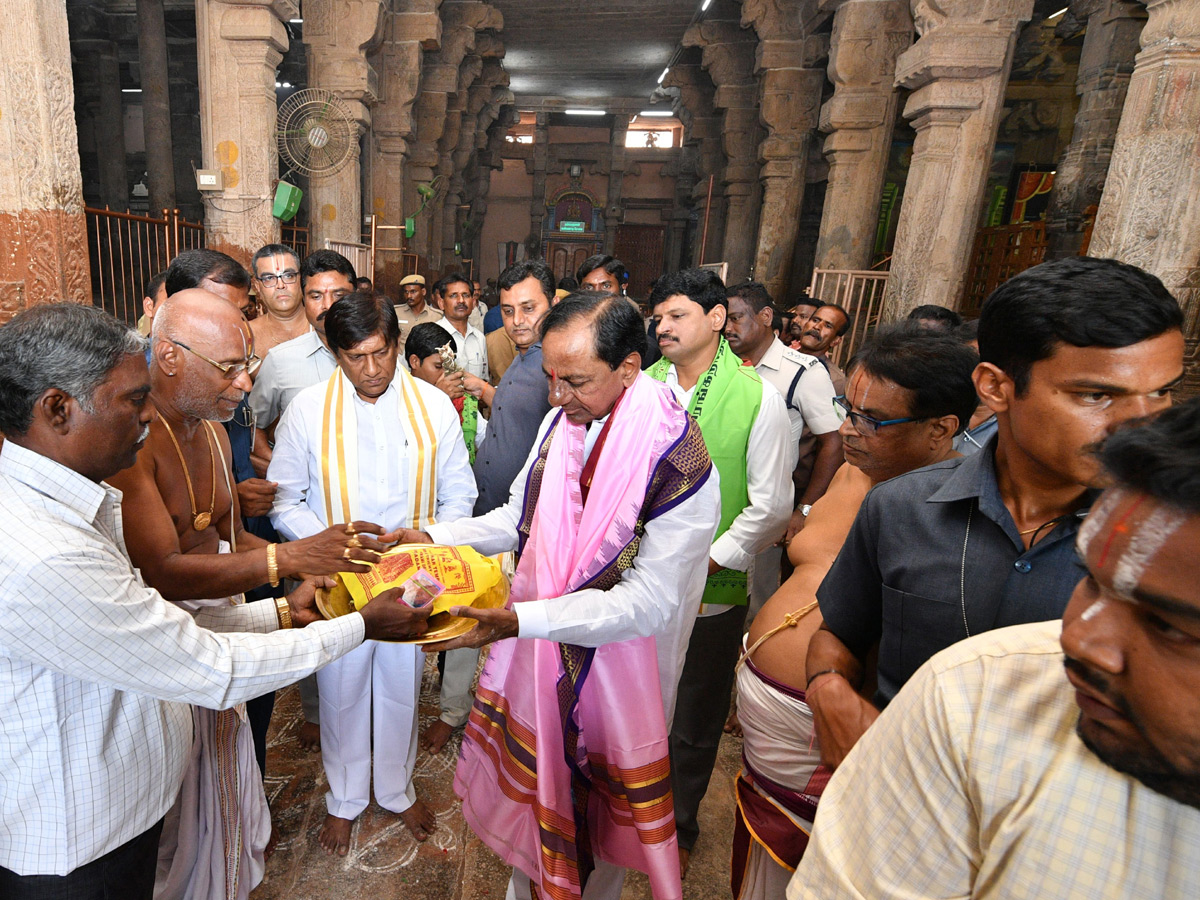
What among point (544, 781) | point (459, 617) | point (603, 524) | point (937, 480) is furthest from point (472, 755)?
point (937, 480)

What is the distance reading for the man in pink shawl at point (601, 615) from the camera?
178cm

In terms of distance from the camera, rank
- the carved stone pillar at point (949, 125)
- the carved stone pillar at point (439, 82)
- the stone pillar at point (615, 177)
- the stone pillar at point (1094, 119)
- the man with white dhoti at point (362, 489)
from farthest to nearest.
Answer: the stone pillar at point (615, 177) < the carved stone pillar at point (439, 82) < the stone pillar at point (1094, 119) < the carved stone pillar at point (949, 125) < the man with white dhoti at point (362, 489)

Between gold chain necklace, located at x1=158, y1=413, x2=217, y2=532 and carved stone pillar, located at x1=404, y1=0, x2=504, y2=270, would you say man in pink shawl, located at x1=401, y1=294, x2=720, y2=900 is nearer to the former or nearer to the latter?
gold chain necklace, located at x1=158, y1=413, x2=217, y2=532

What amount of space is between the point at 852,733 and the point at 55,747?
1576 mm

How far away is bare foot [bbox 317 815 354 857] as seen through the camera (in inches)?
96.7

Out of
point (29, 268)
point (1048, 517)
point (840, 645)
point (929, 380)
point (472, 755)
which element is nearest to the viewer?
point (1048, 517)

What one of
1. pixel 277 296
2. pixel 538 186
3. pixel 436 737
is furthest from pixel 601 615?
pixel 538 186

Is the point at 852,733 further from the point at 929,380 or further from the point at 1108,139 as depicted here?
the point at 1108,139

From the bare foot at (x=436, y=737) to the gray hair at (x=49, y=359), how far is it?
2374 mm

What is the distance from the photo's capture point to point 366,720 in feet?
8.30

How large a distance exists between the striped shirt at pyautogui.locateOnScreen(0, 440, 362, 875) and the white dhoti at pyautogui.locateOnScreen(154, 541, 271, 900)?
422 millimetres

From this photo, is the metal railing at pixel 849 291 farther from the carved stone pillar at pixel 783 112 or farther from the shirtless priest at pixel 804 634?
the shirtless priest at pixel 804 634

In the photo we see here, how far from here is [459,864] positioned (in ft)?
8.04

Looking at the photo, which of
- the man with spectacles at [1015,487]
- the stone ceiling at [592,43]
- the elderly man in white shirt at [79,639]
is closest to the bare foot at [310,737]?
the elderly man in white shirt at [79,639]
